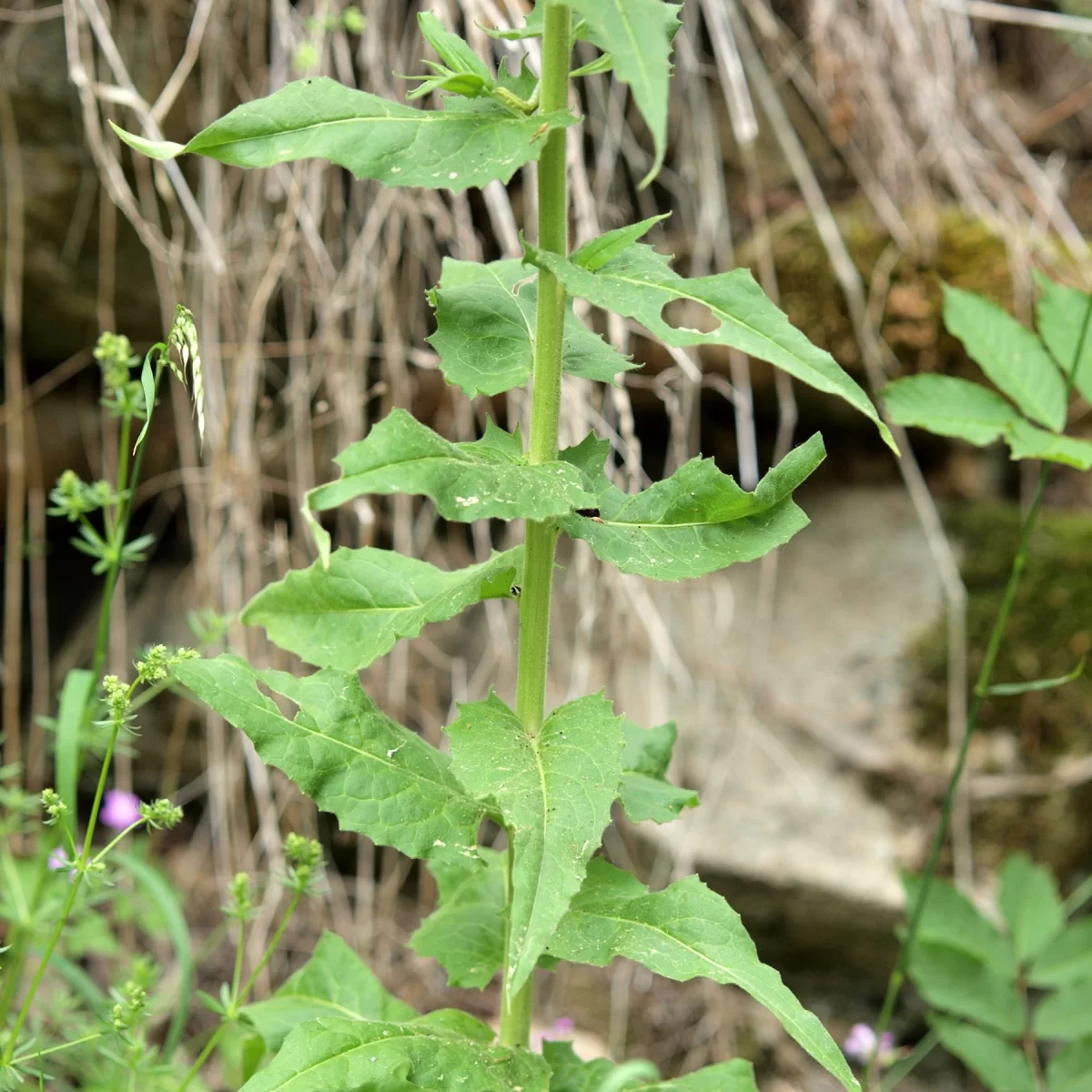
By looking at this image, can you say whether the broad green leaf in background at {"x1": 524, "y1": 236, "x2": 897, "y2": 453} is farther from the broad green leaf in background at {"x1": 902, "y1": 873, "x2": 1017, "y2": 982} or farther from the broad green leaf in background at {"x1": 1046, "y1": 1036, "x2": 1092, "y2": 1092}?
the broad green leaf in background at {"x1": 1046, "y1": 1036, "x2": 1092, "y2": 1092}

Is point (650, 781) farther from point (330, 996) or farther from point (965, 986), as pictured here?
point (965, 986)

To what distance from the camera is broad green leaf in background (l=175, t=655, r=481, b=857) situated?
2.69 feet

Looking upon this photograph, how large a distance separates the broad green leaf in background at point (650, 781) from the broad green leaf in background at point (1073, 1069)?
877 millimetres

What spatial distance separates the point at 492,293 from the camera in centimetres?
96

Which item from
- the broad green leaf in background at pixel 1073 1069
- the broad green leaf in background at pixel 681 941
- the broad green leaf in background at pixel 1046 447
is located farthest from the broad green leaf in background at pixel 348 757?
the broad green leaf in background at pixel 1073 1069

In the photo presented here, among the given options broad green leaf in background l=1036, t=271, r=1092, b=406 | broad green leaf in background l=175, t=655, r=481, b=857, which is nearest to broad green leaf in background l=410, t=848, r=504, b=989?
broad green leaf in background l=175, t=655, r=481, b=857

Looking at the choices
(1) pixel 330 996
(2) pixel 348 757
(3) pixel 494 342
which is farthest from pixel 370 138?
(1) pixel 330 996

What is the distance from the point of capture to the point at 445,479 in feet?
2.48

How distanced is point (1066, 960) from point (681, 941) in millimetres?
1090

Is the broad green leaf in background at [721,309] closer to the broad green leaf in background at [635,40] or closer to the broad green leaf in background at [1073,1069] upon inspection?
the broad green leaf in background at [635,40]

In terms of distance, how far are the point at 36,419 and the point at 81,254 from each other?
1.52 feet

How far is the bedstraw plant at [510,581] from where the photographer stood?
2.42ft

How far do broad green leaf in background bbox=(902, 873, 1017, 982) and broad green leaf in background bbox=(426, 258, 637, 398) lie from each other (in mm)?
1036

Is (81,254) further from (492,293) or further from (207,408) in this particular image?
(492,293)
